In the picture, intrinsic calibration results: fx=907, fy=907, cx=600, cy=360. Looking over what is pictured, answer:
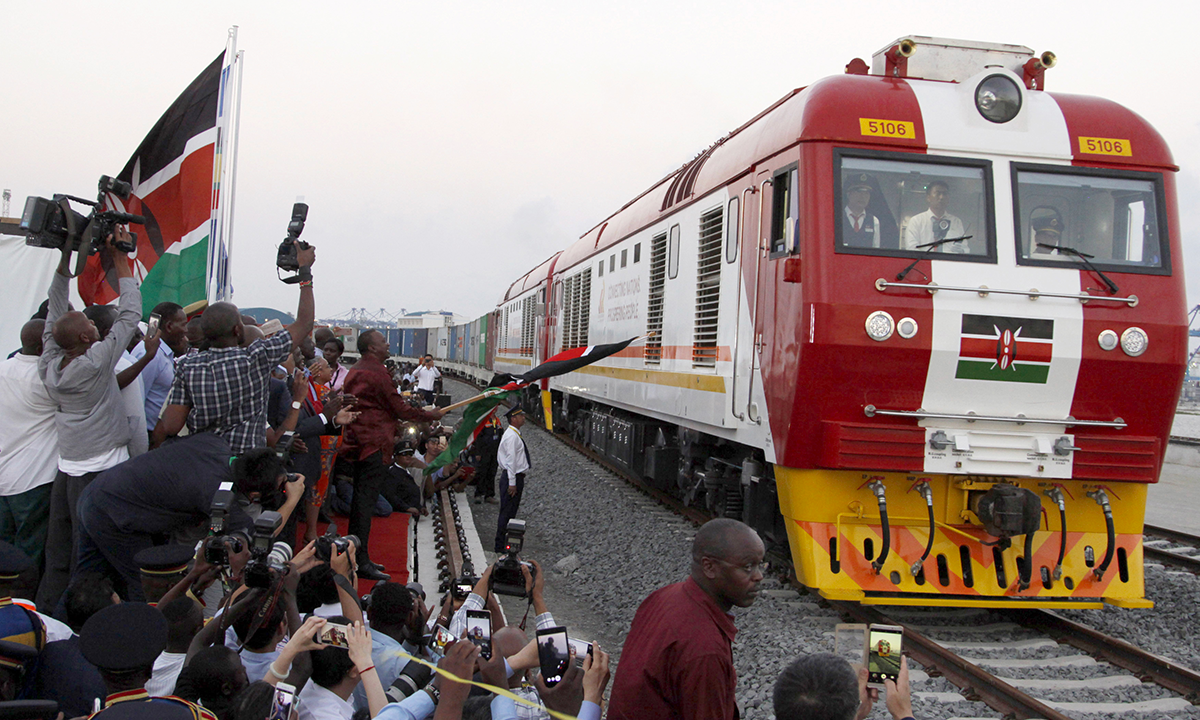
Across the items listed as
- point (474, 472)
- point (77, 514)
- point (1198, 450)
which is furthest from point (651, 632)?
point (1198, 450)

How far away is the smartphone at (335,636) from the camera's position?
2861 millimetres

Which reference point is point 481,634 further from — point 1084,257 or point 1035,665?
point 1084,257

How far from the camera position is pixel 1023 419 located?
5906 millimetres

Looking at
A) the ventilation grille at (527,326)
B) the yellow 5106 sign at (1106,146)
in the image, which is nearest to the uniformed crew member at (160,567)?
the yellow 5106 sign at (1106,146)

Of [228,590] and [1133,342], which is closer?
[228,590]

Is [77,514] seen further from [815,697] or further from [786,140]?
[786,140]

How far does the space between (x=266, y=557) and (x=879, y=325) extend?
13.4 ft

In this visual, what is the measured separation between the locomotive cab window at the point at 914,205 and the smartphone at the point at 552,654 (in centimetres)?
394

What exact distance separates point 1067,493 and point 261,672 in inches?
212

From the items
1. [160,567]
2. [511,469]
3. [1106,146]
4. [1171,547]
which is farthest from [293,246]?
[1171,547]

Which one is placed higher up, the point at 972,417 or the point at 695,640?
the point at 972,417

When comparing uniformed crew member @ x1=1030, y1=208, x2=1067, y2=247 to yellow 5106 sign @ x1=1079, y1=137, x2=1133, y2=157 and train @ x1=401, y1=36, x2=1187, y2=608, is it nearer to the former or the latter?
train @ x1=401, y1=36, x2=1187, y2=608

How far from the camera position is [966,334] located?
585 centimetres

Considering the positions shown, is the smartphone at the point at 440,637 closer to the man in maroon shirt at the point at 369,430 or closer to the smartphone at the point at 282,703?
the smartphone at the point at 282,703
